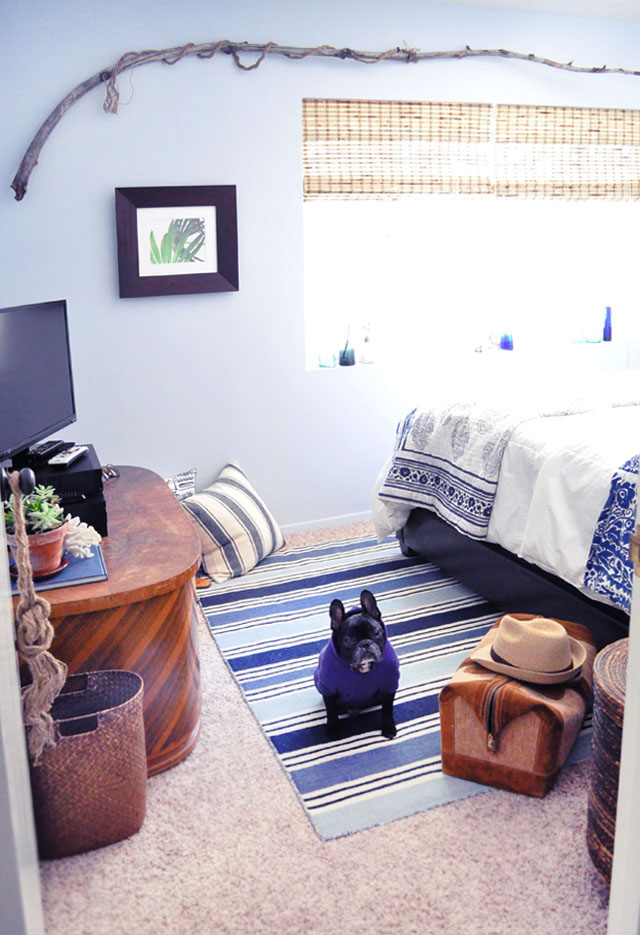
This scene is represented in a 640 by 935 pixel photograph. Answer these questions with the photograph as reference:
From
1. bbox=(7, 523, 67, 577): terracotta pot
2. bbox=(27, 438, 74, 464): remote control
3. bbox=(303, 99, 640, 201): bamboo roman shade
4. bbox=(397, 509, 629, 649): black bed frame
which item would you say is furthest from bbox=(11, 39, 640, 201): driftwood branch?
bbox=(397, 509, 629, 649): black bed frame

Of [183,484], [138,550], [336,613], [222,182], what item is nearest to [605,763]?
[336,613]

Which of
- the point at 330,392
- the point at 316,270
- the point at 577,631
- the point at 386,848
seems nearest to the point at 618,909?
the point at 386,848

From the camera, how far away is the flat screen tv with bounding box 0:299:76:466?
2.38 m

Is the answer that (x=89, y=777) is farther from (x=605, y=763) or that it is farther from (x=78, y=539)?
(x=605, y=763)

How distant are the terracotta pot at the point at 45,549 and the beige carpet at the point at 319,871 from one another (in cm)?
61

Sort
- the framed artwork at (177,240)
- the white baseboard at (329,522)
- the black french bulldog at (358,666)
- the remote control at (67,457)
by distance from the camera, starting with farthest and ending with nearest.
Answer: the white baseboard at (329,522), the framed artwork at (177,240), the remote control at (67,457), the black french bulldog at (358,666)

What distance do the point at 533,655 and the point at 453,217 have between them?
8.93 feet

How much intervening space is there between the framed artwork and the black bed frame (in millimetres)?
1339

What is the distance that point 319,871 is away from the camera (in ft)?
6.10

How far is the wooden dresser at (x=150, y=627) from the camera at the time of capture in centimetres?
203

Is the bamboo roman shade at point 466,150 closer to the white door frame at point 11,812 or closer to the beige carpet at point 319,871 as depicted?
the beige carpet at point 319,871

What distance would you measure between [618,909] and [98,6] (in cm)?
338

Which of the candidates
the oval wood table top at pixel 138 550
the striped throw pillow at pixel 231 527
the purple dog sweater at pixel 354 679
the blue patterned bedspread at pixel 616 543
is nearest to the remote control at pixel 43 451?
the oval wood table top at pixel 138 550

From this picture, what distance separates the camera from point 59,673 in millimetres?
1777
